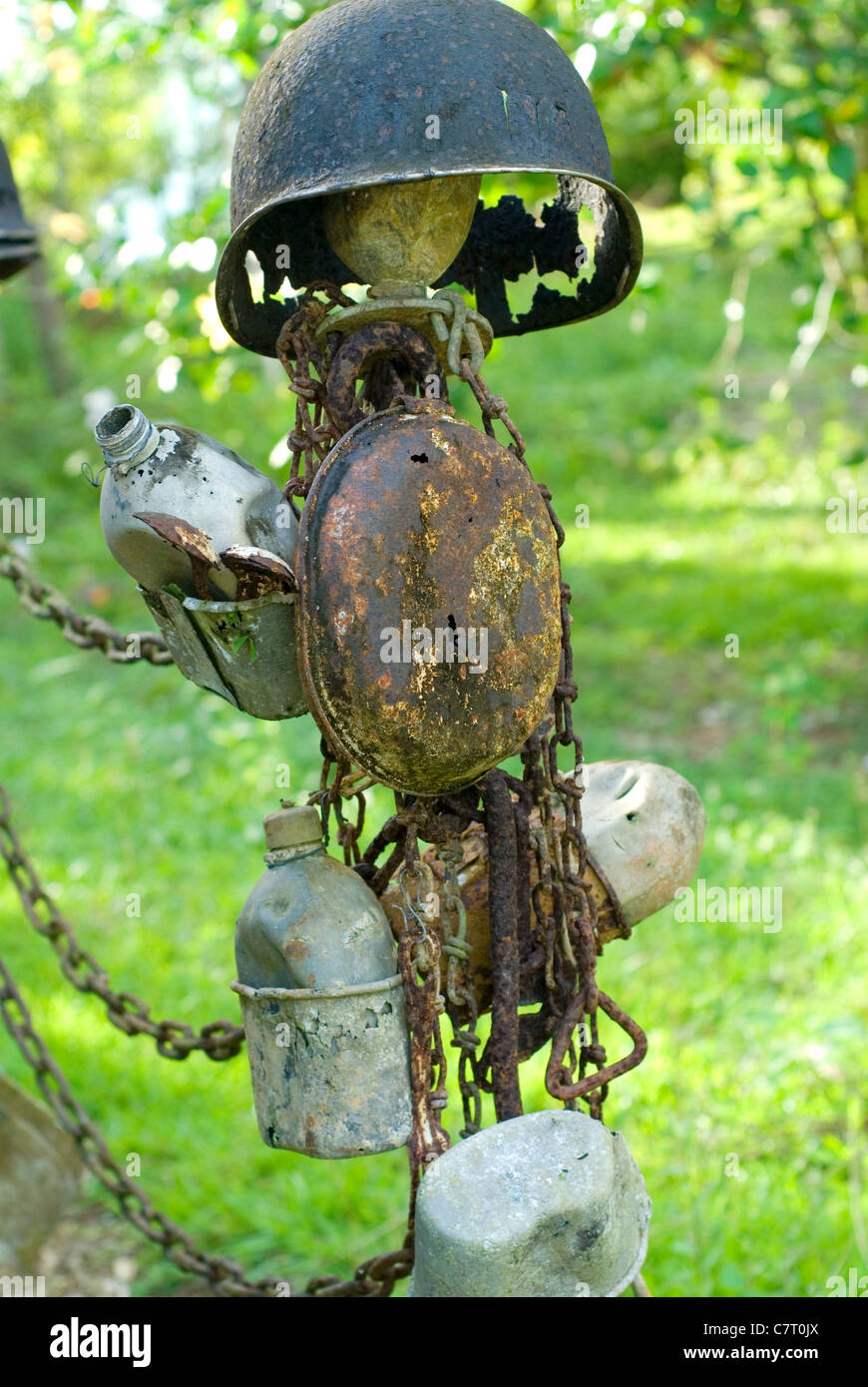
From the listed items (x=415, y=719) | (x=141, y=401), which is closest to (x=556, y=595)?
(x=415, y=719)

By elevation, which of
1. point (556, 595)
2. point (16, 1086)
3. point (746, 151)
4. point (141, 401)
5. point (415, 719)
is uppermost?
point (141, 401)

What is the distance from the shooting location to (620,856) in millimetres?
1628

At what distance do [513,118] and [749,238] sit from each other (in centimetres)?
960

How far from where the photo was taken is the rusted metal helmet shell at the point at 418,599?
1339 millimetres

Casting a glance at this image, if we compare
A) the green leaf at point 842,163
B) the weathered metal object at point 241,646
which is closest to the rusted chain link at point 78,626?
the weathered metal object at point 241,646

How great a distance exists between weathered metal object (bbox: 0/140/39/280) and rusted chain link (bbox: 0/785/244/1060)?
1032 millimetres

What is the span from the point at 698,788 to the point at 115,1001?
3.19 metres

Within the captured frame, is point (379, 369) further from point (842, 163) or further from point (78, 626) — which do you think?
point (842, 163)

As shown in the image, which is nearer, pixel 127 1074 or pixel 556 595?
pixel 556 595

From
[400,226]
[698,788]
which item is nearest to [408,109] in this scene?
[400,226]

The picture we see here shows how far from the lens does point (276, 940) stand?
1.46 m

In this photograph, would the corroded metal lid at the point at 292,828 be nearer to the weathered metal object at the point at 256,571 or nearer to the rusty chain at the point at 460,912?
the rusty chain at the point at 460,912

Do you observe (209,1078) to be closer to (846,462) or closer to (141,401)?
(846,462)

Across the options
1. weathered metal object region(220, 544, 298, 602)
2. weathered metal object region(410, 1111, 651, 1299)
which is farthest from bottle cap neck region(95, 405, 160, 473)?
weathered metal object region(410, 1111, 651, 1299)
